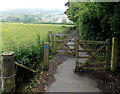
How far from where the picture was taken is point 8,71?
3.08m

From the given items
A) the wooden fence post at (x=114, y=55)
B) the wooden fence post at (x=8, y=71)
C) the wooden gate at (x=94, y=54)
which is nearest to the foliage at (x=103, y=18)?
the wooden fence post at (x=114, y=55)

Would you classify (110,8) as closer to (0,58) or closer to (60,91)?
(60,91)

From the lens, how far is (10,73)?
3.11m

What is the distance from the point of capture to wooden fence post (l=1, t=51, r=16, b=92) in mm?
3018

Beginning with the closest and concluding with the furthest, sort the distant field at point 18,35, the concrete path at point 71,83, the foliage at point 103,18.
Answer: the concrete path at point 71,83 < the foliage at point 103,18 < the distant field at point 18,35

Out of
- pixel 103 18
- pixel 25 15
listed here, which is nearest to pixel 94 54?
pixel 103 18

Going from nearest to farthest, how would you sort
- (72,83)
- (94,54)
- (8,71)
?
Answer: (8,71), (72,83), (94,54)

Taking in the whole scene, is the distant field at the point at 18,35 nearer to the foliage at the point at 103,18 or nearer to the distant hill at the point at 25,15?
the distant hill at the point at 25,15

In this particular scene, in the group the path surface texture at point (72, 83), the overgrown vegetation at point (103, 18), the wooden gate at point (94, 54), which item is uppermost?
the overgrown vegetation at point (103, 18)

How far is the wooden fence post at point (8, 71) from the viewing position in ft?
9.90

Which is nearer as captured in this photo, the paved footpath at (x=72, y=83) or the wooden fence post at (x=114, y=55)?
the paved footpath at (x=72, y=83)

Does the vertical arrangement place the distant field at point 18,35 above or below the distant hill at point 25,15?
below

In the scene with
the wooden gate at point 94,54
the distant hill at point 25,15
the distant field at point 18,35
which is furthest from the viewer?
the distant field at point 18,35

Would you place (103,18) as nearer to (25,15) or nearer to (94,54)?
(94,54)
